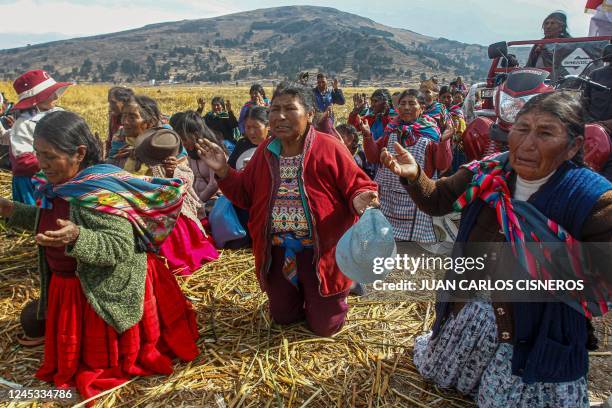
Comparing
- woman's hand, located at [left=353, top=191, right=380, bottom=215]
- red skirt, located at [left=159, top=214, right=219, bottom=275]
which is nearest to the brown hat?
red skirt, located at [left=159, top=214, right=219, bottom=275]

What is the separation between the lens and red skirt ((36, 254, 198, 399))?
267 cm

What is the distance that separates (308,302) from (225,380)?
0.78m

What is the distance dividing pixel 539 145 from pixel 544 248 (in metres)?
0.45

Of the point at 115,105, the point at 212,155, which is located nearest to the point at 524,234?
the point at 212,155

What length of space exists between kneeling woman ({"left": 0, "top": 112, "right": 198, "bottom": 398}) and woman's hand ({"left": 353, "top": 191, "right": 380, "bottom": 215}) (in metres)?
1.10

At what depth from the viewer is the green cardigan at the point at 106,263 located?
246cm

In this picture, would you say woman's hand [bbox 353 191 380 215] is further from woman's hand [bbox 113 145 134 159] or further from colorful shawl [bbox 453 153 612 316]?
woman's hand [bbox 113 145 134 159]

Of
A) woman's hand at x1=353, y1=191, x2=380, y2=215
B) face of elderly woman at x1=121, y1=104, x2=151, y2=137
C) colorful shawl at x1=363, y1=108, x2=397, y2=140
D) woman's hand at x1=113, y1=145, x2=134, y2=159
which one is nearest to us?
woman's hand at x1=353, y1=191, x2=380, y2=215

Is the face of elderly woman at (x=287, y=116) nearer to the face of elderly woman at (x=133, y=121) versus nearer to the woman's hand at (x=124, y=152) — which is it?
the face of elderly woman at (x=133, y=121)

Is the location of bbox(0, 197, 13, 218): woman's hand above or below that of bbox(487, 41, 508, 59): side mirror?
below

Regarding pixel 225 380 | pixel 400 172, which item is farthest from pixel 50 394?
pixel 400 172

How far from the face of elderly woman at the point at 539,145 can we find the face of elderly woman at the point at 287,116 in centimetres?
130

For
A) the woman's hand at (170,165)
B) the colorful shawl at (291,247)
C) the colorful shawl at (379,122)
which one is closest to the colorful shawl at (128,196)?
the colorful shawl at (291,247)

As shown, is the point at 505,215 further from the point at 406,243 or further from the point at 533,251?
the point at 406,243
